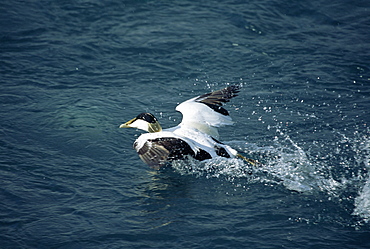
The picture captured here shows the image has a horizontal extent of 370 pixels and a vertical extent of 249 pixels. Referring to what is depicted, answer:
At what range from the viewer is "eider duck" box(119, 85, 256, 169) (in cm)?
647

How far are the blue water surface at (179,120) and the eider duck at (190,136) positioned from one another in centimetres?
25

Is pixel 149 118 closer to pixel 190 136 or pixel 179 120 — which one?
pixel 190 136

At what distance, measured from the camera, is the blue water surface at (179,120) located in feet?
17.9

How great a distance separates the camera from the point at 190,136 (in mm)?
7000

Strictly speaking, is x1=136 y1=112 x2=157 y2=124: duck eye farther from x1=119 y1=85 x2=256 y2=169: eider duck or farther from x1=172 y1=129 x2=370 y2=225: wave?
x1=172 y1=129 x2=370 y2=225: wave

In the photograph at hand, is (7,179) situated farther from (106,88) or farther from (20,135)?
(106,88)

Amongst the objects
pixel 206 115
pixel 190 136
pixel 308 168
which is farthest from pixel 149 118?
pixel 308 168

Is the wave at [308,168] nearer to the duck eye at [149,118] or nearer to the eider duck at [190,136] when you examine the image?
the eider duck at [190,136]

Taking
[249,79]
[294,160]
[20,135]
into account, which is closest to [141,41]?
[249,79]

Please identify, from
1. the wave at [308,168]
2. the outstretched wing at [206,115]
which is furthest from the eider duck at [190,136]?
the wave at [308,168]

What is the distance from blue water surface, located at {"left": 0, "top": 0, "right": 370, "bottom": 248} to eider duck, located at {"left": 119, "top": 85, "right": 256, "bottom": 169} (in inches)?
9.9

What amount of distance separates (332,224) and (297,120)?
311 centimetres

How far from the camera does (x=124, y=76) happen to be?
391 inches

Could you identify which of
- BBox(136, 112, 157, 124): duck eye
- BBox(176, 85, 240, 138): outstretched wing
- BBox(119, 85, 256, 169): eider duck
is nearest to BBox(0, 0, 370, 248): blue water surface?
BBox(119, 85, 256, 169): eider duck
